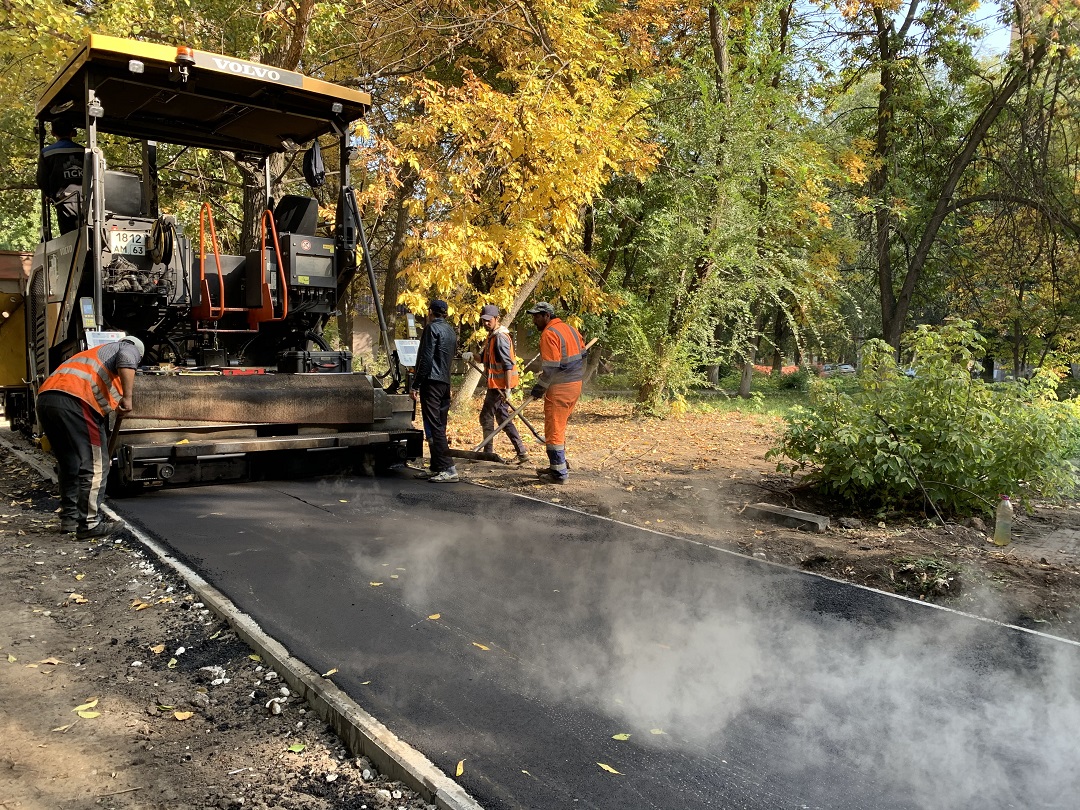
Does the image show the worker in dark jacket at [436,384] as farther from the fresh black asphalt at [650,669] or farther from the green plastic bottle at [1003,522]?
the green plastic bottle at [1003,522]

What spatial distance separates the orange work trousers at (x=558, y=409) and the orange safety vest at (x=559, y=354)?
0.27ft

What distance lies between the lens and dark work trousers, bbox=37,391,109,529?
5762mm

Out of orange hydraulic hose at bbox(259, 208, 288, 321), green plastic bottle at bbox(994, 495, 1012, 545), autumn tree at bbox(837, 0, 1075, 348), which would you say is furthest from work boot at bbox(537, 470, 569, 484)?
autumn tree at bbox(837, 0, 1075, 348)

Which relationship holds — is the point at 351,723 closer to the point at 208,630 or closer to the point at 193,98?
the point at 208,630

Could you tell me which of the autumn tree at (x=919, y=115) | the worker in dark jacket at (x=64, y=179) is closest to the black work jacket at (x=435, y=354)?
the worker in dark jacket at (x=64, y=179)

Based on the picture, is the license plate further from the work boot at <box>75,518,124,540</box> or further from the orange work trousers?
the orange work trousers

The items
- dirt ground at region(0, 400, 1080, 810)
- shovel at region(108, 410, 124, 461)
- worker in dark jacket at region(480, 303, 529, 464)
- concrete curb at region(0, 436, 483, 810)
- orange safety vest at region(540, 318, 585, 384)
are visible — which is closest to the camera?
concrete curb at region(0, 436, 483, 810)

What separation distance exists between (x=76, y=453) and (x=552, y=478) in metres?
4.34

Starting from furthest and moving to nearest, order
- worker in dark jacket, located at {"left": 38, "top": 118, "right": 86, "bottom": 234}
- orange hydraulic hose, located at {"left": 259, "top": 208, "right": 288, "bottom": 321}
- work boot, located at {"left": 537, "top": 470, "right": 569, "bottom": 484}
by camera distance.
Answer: work boot, located at {"left": 537, "top": 470, "right": 569, "bottom": 484}
orange hydraulic hose, located at {"left": 259, "top": 208, "right": 288, "bottom": 321}
worker in dark jacket, located at {"left": 38, "top": 118, "right": 86, "bottom": 234}

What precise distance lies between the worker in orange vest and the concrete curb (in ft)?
6.19

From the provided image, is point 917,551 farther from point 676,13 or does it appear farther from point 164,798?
point 676,13

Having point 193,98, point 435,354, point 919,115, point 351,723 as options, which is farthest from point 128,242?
point 919,115

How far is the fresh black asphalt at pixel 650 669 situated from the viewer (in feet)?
9.49

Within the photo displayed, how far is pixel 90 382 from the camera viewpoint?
5.85 metres
